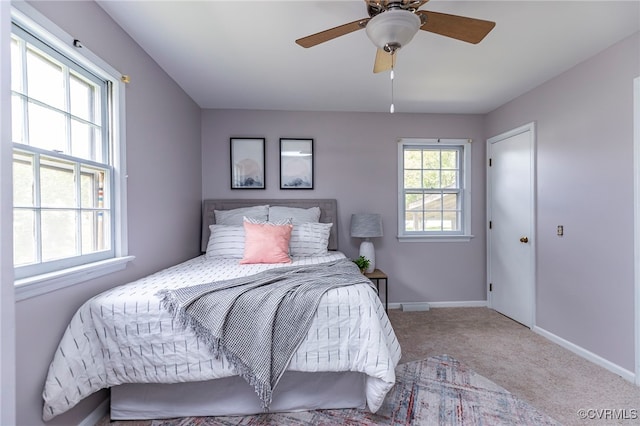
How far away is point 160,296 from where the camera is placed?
1584mm

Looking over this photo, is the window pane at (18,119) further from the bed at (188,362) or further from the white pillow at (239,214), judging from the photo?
the white pillow at (239,214)

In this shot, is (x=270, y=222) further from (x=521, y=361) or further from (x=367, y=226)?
(x=521, y=361)

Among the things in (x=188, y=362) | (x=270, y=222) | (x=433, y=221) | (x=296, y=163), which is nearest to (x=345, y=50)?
(x=296, y=163)

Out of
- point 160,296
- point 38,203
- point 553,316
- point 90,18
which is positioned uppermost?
point 90,18

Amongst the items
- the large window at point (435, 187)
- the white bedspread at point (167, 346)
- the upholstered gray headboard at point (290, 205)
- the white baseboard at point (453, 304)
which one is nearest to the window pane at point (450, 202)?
the large window at point (435, 187)

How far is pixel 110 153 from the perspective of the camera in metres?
1.89

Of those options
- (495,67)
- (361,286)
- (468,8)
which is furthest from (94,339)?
(495,67)

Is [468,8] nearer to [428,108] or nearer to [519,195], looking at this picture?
[428,108]

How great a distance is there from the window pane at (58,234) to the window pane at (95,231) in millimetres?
85

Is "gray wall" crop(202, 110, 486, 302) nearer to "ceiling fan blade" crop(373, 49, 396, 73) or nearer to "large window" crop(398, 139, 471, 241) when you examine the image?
"large window" crop(398, 139, 471, 241)

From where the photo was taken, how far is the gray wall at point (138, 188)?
1319mm

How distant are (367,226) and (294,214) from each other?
2.80 ft

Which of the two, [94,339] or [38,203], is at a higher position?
[38,203]

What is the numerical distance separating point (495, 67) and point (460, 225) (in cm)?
197
